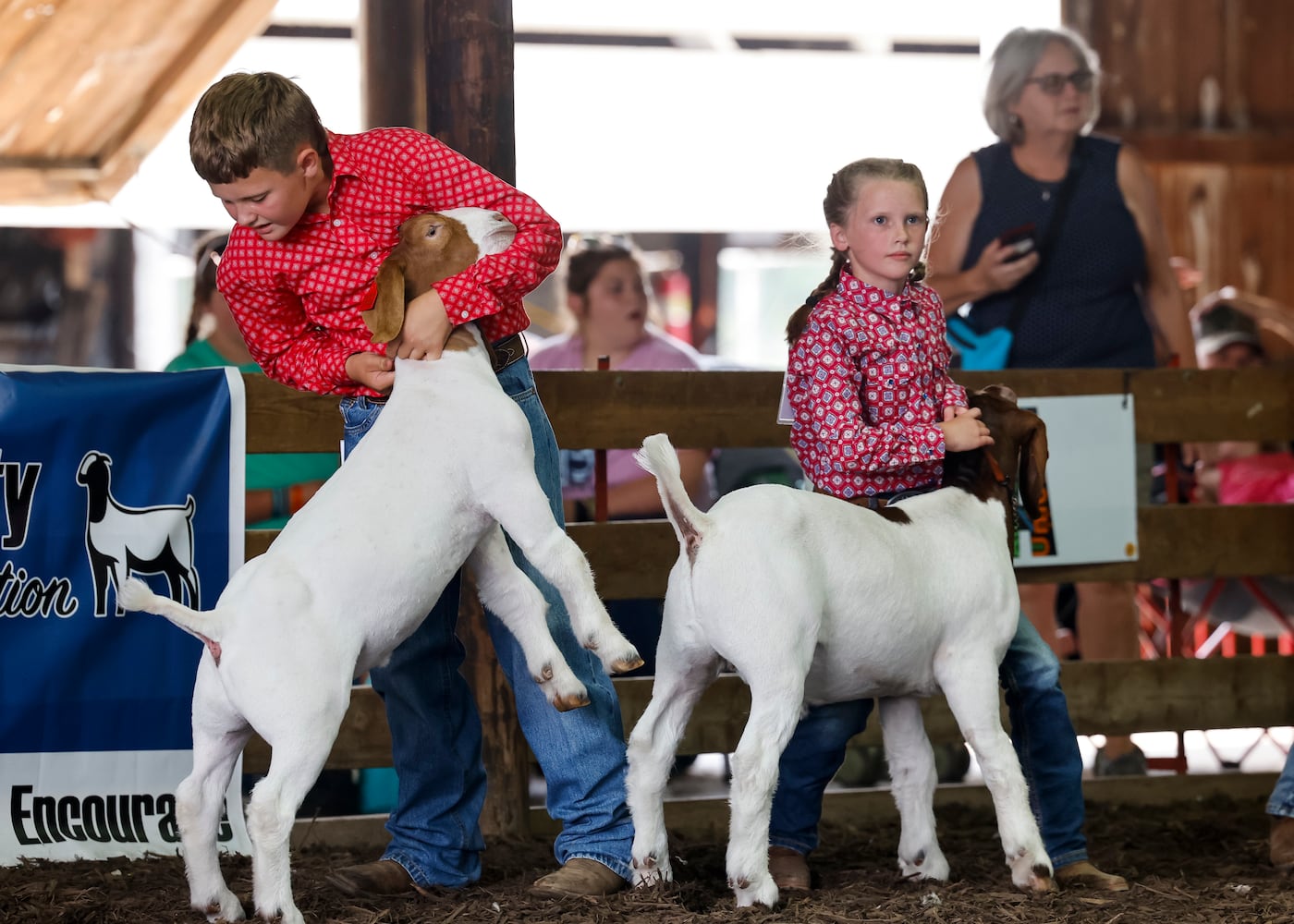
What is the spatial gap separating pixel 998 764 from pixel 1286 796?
1113 millimetres

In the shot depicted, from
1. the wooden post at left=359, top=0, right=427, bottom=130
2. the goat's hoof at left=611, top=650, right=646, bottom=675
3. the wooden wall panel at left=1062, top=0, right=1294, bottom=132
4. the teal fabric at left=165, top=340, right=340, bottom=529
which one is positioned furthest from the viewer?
the wooden wall panel at left=1062, top=0, right=1294, bottom=132

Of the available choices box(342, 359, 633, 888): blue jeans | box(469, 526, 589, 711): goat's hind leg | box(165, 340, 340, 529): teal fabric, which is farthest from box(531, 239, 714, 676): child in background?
box(469, 526, 589, 711): goat's hind leg

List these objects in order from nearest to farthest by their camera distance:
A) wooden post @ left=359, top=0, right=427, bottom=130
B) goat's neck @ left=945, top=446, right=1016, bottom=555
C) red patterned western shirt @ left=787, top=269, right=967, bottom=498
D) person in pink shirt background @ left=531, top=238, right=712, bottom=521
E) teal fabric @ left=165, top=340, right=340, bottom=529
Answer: red patterned western shirt @ left=787, top=269, right=967, bottom=498, goat's neck @ left=945, top=446, right=1016, bottom=555, teal fabric @ left=165, top=340, right=340, bottom=529, wooden post @ left=359, top=0, right=427, bottom=130, person in pink shirt background @ left=531, top=238, right=712, bottom=521

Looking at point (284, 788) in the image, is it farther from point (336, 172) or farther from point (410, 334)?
point (336, 172)

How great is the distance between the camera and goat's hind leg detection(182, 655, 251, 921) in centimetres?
272

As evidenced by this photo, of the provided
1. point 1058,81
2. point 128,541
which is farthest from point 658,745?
point 1058,81

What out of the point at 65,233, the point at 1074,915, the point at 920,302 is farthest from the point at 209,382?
the point at 65,233

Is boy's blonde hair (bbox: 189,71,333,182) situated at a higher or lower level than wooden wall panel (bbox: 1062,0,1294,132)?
lower

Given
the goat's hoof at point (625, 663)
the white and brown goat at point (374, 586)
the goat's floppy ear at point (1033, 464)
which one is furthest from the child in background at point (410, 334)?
the goat's floppy ear at point (1033, 464)

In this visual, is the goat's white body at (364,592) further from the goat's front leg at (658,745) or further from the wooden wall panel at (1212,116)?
the wooden wall panel at (1212,116)

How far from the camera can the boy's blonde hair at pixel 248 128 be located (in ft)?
9.12

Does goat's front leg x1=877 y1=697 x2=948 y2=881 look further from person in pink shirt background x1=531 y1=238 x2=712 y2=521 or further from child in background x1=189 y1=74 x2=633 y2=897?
person in pink shirt background x1=531 y1=238 x2=712 y2=521

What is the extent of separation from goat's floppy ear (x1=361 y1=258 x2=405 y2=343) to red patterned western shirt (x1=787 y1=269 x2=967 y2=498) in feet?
2.95

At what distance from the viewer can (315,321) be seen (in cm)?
316
